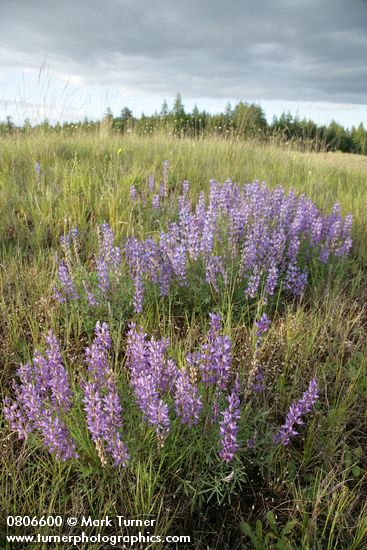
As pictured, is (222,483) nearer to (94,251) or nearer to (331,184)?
(94,251)

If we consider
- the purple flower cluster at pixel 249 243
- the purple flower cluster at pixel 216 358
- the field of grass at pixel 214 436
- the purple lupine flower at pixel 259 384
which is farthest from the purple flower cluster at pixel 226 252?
the purple flower cluster at pixel 216 358

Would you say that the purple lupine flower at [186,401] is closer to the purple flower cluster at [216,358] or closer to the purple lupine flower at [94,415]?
the purple flower cluster at [216,358]

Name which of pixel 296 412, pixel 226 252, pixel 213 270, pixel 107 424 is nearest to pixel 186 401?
pixel 107 424

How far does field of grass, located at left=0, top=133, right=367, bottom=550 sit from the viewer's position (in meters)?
1.69

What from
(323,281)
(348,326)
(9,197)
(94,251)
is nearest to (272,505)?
(348,326)

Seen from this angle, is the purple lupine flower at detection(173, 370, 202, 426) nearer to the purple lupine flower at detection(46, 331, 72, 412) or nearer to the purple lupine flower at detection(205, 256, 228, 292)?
the purple lupine flower at detection(46, 331, 72, 412)

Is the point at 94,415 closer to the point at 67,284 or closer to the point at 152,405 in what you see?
the point at 152,405

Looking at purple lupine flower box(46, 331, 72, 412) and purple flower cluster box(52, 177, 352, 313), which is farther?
purple flower cluster box(52, 177, 352, 313)

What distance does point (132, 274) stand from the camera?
2773 millimetres

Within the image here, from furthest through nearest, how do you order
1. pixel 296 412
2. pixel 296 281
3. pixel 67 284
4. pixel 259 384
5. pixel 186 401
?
1. pixel 296 281
2. pixel 67 284
3. pixel 259 384
4. pixel 296 412
5. pixel 186 401

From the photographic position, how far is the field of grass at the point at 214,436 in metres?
1.69

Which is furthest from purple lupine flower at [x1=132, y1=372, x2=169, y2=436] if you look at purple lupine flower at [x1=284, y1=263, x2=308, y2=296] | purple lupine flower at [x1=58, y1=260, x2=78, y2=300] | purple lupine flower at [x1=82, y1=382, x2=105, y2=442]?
purple lupine flower at [x1=284, y1=263, x2=308, y2=296]

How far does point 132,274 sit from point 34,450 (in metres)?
1.23

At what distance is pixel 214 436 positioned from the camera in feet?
5.95
